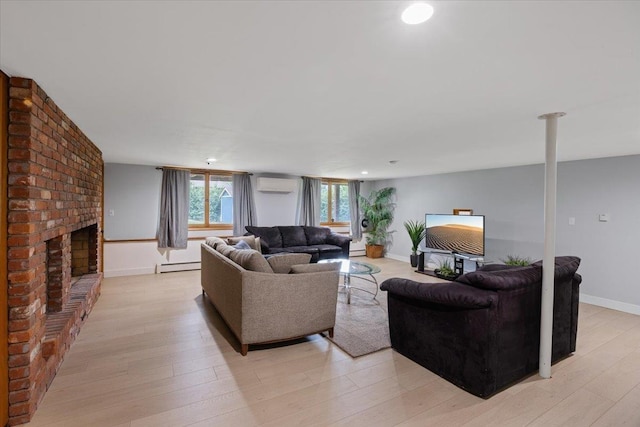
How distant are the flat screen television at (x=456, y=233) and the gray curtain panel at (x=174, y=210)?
499 cm

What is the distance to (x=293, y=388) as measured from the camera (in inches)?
91.9

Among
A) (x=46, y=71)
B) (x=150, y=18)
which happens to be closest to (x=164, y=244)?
(x=46, y=71)

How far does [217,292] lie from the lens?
3645 mm

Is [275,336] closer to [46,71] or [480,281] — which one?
[480,281]

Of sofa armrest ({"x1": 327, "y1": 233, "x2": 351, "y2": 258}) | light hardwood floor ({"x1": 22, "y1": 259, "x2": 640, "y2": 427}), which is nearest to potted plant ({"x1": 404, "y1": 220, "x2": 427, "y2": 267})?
sofa armrest ({"x1": 327, "y1": 233, "x2": 351, "y2": 258})

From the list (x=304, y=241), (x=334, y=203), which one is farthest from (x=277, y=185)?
(x=334, y=203)

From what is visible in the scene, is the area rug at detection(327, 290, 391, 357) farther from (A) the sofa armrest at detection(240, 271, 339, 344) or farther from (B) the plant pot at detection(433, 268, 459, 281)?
(B) the plant pot at detection(433, 268, 459, 281)

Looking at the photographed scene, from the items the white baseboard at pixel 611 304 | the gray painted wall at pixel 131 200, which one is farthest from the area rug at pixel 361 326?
the gray painted wall at pixel 131 200

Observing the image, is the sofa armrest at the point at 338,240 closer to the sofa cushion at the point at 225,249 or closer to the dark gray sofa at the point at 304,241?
the dark gray sofa at the point at 304,241

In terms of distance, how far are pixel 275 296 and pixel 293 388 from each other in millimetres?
812

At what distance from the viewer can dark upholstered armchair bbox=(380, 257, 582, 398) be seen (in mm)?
2240

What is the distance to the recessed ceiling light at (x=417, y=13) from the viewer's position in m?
1.14

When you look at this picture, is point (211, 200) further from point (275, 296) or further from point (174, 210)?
point (275, 296)

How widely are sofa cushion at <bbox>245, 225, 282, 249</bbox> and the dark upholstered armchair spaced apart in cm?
406
